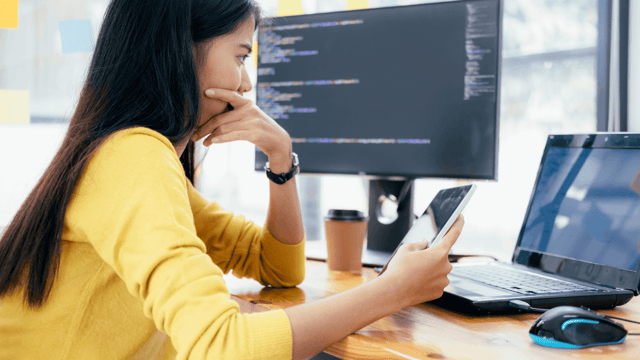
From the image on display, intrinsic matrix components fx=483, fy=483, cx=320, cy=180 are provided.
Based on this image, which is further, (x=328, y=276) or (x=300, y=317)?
(x=328, y=276)

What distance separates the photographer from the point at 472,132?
106 cm

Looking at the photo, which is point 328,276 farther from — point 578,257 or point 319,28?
point 319,28

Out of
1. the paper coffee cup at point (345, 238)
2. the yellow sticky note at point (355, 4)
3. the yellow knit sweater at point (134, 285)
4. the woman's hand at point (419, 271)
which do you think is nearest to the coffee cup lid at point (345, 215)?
the paper coffee cup at point (345, 238)

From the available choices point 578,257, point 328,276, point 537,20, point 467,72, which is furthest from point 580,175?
point 537,20

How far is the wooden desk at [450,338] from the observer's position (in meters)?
0.55

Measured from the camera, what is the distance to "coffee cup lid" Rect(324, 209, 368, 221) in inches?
39.4

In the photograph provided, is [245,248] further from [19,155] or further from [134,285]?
[19,155]

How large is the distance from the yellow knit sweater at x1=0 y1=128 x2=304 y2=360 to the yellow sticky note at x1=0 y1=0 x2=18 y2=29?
105 centimetres

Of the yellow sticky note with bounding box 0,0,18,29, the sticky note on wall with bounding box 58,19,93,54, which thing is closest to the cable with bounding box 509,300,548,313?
the sticky note on wall with bounding box 58,19,93,54

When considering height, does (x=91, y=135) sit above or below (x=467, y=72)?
below

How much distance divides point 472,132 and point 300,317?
2.22 feet

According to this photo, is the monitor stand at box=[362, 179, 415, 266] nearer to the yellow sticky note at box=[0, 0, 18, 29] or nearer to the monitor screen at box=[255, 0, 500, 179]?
the monitor screen at box=[255, 0, 500, 179]

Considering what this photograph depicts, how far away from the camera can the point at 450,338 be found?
1.98 ft

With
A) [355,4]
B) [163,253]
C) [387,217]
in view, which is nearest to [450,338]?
[163,253]
